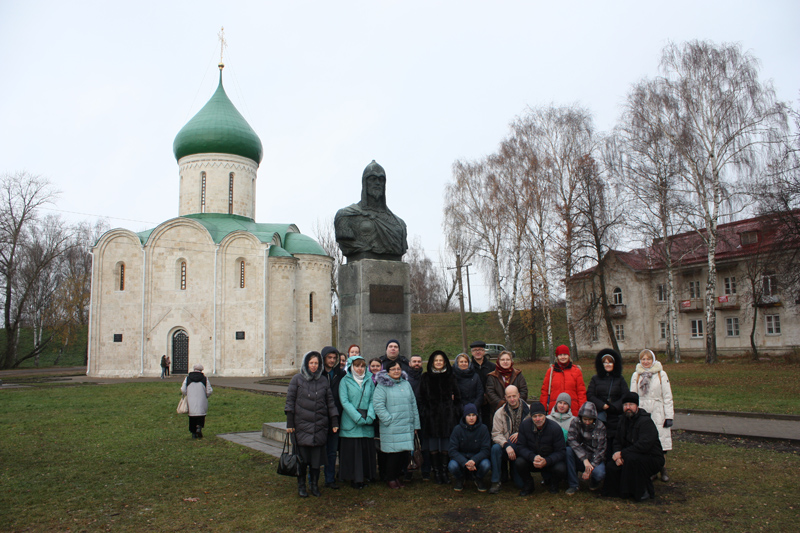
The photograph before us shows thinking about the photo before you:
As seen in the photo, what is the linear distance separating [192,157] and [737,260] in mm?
31979

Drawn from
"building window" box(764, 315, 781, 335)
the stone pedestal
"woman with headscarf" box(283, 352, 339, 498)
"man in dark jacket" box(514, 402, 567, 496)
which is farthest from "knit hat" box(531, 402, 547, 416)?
"building window" box(764, 315, 781, 335)

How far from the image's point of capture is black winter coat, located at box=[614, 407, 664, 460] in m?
6.47

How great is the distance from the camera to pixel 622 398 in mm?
6934

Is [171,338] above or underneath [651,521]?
above

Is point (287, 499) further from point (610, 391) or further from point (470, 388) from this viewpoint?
point (610, 391)

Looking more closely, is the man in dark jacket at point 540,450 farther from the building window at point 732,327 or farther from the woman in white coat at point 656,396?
the building window at point 732,327

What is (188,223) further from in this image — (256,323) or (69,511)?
(69,511)

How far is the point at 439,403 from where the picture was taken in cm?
729

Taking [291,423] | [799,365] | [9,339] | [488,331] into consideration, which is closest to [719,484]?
[291,423]

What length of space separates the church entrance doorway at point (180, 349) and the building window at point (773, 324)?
3148 centimetres

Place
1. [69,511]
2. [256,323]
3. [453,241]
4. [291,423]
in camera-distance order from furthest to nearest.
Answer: [453,241]
[256,323]
[291,423]
[69,511]

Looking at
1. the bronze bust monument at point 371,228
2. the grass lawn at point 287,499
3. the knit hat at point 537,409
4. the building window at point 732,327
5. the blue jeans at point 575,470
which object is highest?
the bronze bust monument at point 371,228

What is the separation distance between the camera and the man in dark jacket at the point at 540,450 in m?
6.64

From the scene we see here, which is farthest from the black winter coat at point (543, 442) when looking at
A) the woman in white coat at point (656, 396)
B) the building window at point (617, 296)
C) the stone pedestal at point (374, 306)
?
the building window at point (617, 296)
